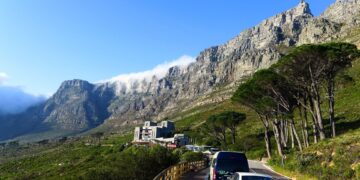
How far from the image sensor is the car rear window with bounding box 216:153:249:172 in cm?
2156

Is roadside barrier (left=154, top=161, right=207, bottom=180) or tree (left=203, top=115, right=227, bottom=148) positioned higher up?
tree (left=203, top=115, right=227, bottom=148)

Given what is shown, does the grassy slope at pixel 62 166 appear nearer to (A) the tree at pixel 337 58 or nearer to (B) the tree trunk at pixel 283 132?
(B) the tree trunk at pixel 283 132

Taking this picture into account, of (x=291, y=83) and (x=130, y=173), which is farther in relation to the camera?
(x=291, y=83)

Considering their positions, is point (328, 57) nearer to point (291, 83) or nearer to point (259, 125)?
point (291, 83)

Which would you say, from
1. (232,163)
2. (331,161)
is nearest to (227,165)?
(232,163)

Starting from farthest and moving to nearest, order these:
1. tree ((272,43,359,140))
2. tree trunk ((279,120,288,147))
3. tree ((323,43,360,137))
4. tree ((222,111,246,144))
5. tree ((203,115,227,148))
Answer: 1. tree ((203,115,227,148))
2. tree ((222,111,246,144))
3. tree trunk ((279,120,288,147))
4. tree ((272,43,359,140))
5. tree ((323,43,360,137))

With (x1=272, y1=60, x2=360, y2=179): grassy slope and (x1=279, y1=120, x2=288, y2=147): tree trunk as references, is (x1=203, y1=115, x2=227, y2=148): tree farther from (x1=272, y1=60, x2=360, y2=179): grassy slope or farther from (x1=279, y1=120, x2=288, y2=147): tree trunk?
(x1=272, y1=60, x2=360, y2=179): grassy slope

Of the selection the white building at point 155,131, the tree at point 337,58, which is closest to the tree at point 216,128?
the tree at point 337,58

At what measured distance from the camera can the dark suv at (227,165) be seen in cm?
2133

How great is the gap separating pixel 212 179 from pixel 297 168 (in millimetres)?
14103

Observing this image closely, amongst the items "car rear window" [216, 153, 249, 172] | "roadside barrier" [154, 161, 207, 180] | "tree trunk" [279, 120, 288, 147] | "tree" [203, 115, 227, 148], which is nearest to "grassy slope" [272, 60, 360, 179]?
"car rear window" [216, 153, 249, 172]

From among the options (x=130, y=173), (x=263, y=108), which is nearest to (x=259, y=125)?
(x=263, y=108)

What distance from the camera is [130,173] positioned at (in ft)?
96.0

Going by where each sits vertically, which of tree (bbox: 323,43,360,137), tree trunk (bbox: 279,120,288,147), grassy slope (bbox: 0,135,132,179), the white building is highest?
the white building
